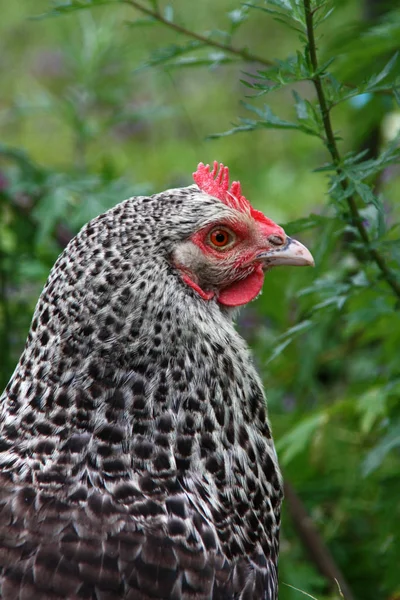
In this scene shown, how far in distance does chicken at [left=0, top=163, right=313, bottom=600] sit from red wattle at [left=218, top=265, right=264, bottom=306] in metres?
0.06

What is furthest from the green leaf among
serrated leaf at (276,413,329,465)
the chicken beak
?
the chicken beak

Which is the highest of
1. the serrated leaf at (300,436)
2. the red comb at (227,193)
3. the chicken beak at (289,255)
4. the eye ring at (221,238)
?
the red comb at (227,193)

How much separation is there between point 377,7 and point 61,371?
2672mm

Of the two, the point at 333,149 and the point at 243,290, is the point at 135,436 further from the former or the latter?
the point at 333,149

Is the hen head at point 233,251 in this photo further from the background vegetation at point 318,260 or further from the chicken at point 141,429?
the background vegetation at point 318,260

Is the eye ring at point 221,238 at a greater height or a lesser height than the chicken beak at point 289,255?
greater

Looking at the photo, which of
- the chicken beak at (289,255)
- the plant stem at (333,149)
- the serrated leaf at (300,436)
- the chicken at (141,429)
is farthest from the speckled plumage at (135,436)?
the serrated leaf at (300,436)

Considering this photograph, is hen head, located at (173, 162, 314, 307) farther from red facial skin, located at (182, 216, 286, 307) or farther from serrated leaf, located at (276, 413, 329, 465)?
serrated leaf, located at (276, 413, 329, 465)

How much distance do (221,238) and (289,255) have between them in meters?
0.22

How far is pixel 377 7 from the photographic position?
405 centimetres

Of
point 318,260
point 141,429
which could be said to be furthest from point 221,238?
point 141,429

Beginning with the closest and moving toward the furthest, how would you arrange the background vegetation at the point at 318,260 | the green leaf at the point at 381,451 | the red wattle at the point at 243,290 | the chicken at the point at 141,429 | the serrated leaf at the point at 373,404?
the chicken at the point at 141,429 → the background vegetation at the point at 318,260 → the red wattle at the point at 243,290 → the green leaf at the point at 381,451 → the serrated leaf at the point at 373,404

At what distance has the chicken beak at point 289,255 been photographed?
257cm

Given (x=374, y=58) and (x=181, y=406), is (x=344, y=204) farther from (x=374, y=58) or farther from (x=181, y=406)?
(x=374, y=58)
